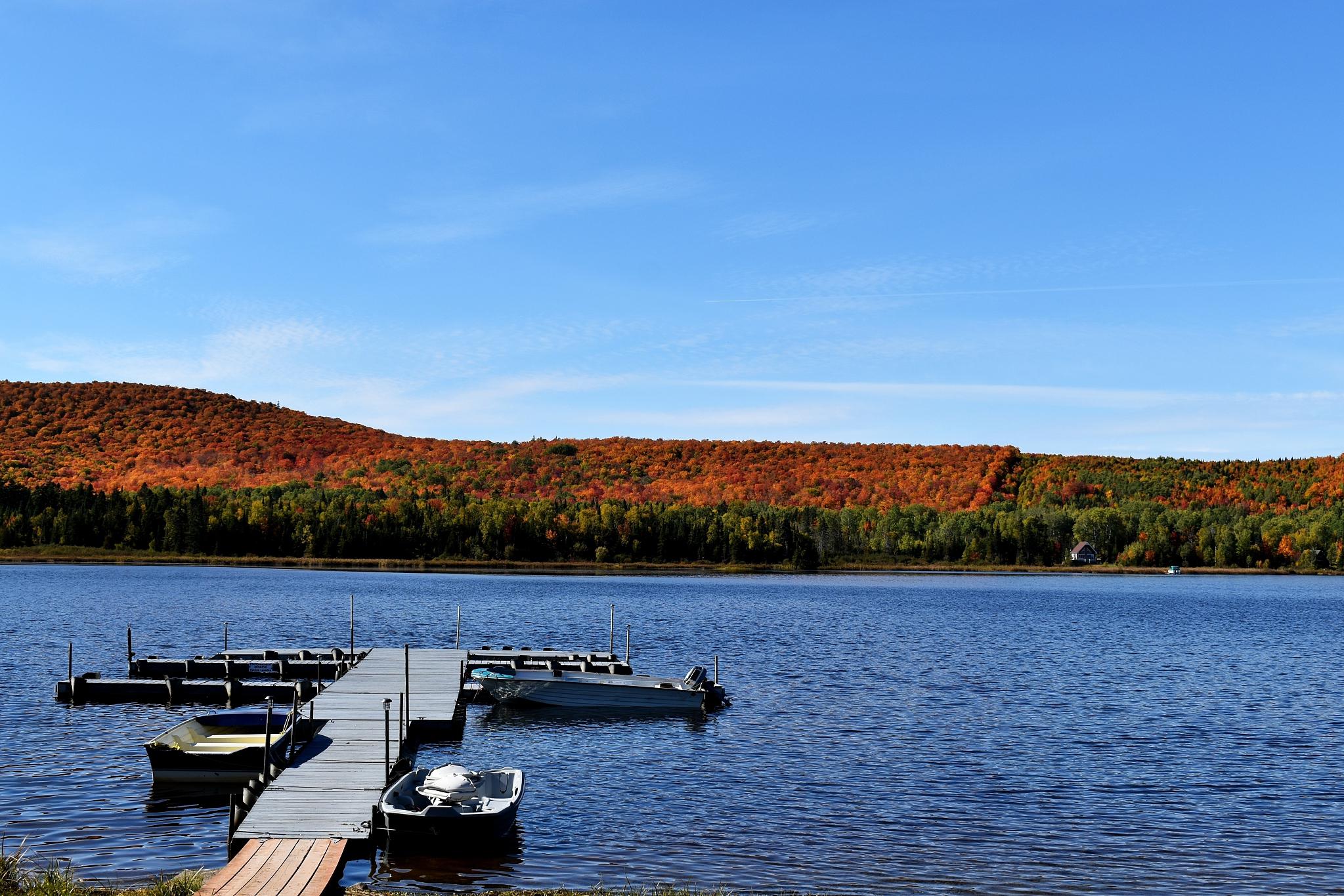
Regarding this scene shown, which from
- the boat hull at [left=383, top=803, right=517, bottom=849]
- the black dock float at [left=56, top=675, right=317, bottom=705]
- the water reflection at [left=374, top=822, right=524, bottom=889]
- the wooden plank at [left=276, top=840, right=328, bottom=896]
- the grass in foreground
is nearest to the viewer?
the grass in foreground

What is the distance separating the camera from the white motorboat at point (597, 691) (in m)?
41.1

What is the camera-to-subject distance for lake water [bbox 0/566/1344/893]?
71.9 feet

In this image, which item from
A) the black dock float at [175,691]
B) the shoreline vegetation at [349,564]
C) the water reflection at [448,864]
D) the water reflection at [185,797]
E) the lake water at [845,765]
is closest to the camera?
the water reflection at [448,864]

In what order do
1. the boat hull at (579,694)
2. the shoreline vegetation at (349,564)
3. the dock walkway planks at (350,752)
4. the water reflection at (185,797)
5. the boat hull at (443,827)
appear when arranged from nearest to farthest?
the dock walkway planks at (350,752), the boat hull at (443,827), the water reflection at (185,797), the boat hull at (579,694), the shoreline vegetation at (349,564)

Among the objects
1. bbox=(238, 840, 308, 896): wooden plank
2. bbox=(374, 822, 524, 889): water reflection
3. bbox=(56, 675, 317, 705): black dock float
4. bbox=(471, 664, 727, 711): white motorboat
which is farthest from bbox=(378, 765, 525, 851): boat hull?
bbox=(471, 664, 727, 711): white motorboat

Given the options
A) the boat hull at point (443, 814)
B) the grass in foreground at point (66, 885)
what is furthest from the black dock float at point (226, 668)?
the grass in foreground at point (66, 885)

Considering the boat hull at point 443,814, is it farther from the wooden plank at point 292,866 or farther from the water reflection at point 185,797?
the water reflection at point 185,797

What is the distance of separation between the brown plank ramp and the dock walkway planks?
2.46 feet

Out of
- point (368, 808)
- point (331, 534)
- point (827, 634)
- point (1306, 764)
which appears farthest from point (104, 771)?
point (331, 534)

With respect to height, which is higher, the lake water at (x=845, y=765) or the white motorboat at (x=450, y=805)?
the white motorboat at (x=450, y=805)

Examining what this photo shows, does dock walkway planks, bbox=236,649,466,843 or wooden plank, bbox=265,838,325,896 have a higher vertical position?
dock walkway planks, bbox=236,649,466,843

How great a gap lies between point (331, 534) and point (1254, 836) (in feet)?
579

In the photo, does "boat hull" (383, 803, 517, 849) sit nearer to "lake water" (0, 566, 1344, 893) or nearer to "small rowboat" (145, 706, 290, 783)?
"lake water" (0, 566, 1344, 893)

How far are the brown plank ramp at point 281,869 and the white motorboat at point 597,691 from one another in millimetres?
20880
